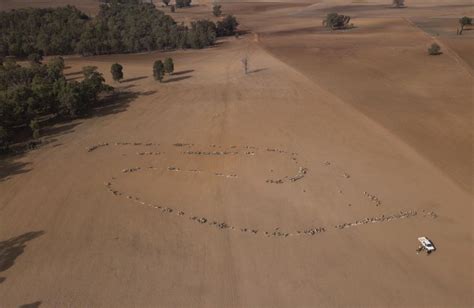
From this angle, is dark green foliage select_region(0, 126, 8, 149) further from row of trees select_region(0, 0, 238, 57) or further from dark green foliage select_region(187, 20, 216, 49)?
dark green foliage select_region(187, 20, 216, 49)

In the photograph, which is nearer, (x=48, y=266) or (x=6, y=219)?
(x=48, y=266)

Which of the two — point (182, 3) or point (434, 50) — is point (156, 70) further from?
point (182, 3)

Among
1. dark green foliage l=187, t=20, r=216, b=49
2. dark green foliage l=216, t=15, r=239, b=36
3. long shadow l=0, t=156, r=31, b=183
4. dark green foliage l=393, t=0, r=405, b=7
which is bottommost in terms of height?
long shadow l=0, t=156, r=31, b=183

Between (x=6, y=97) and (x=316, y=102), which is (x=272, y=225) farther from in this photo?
(x=6, y=97)

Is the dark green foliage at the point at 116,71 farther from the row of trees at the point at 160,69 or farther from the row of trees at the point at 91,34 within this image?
the row of trees at the point at 91,34

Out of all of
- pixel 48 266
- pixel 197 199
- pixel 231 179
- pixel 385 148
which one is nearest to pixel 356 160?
pixel 385 148

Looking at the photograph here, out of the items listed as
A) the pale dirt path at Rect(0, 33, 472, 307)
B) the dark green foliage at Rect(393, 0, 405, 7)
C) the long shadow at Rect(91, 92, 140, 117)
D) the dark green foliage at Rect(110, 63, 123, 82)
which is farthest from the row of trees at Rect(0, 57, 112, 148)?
the dark green foliage at Rect(393, 0, 405, 7)

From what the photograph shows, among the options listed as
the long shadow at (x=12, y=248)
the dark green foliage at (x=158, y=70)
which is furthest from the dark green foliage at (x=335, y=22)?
the long shadow at (x=12, y=248)

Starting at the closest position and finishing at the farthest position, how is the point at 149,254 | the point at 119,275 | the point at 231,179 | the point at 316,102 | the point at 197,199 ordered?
the point at 119,275 < the point at 149,254 < the point at 197,199 < the point at 231,179 < the point at 316,102
